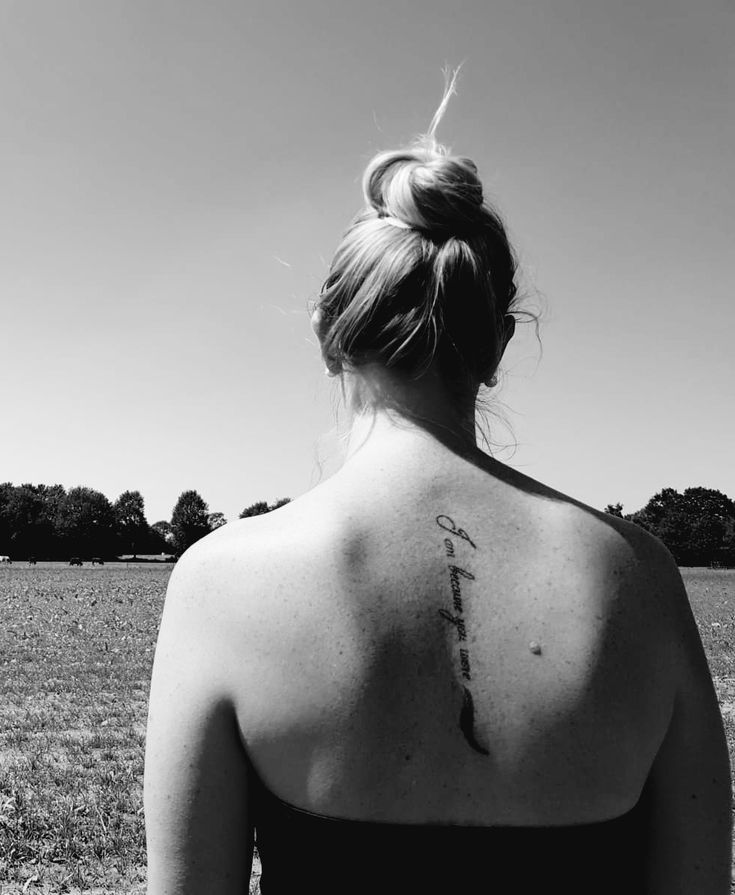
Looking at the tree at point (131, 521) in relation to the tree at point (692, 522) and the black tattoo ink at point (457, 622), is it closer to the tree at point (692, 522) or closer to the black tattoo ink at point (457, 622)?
the tree at point (692, 522)

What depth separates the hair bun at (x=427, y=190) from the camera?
1.29 metres

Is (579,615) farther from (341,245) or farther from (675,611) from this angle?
(341,245)

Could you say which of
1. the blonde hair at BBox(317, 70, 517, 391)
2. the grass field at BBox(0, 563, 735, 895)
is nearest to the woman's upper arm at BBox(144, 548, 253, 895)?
the blonde hair at BBox(317, 70, 517, 391)

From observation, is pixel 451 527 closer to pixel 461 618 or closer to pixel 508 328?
pixel 461 618

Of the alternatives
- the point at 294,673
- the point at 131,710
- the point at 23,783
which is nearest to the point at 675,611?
the point at 294,673

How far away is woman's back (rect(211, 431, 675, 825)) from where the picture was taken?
1087 mm

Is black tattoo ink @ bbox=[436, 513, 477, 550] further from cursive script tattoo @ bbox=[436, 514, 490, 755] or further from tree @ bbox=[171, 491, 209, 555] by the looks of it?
tree @ bbox=[171, 491, 209, 555]

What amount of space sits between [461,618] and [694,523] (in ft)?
333

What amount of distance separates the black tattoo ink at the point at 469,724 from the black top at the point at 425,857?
11cm

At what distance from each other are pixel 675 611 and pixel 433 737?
44 centimetres

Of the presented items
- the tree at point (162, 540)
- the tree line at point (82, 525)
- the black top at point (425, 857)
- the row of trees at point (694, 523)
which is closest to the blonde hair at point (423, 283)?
the black top at point (425, 857)

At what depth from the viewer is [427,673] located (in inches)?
44.5

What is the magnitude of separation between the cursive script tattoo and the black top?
13 centimetres

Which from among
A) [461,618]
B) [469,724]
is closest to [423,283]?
[461,618]
